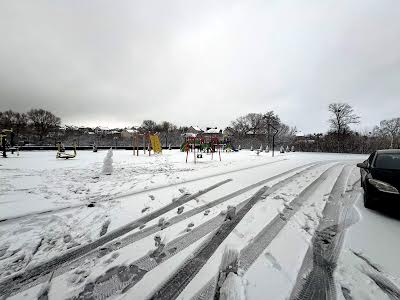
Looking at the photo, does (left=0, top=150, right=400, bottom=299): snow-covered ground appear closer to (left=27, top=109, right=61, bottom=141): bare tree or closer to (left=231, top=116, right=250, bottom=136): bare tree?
(left=27, top=109, right=61, bottom=141): bare tree

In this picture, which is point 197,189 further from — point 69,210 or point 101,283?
point 101,283

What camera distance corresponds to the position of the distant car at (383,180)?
4.72m

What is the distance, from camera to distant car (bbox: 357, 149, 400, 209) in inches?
186

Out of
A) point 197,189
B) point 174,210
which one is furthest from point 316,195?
point 174,210

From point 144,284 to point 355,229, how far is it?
12.7 ft

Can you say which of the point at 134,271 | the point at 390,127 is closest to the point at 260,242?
the point at 134,271

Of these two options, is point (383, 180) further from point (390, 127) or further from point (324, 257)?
point (390, 127)

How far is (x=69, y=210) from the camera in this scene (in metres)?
4.82

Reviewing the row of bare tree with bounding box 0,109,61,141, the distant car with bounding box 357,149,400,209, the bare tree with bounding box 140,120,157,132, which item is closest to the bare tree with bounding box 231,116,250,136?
the bare tree with bounding box 140,120,157,132

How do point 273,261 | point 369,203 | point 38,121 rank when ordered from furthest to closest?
point 38,121 < point 369,203 < point 273,261

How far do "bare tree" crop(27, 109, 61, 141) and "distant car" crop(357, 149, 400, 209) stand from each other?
70.7 m

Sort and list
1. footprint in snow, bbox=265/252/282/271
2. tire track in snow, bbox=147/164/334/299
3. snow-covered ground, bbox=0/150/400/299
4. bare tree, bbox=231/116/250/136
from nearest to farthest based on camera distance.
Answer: tire track in snow, bbox=147/164/334/299, snow-covered ground, bbox=0/150/400/299, footprint in snow, bbox=265/252/282/271, bare tree, bbox=231/116/250/136

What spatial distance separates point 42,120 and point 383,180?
2907 inches

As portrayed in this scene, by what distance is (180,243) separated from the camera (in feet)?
11.4
